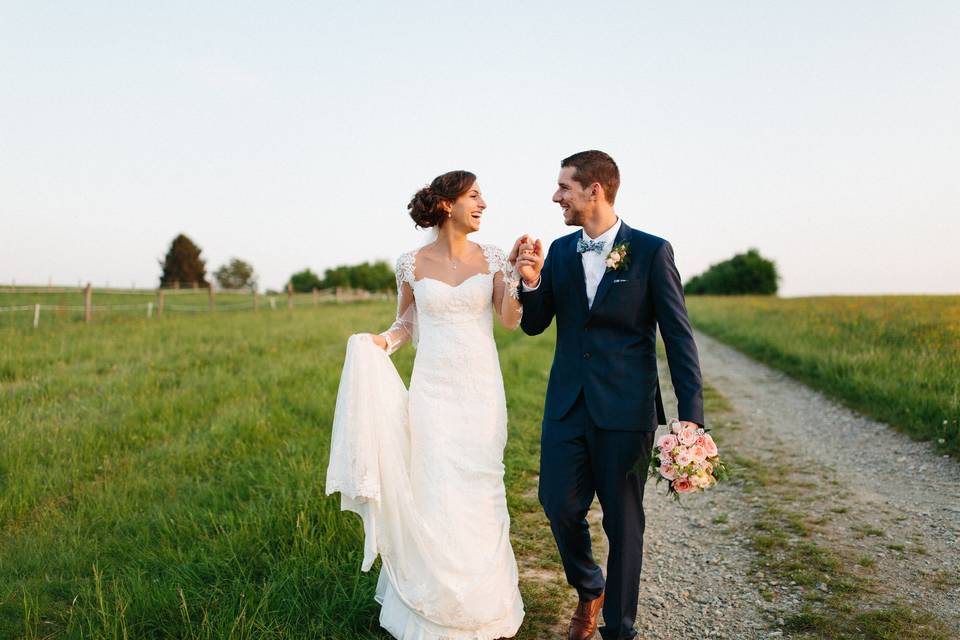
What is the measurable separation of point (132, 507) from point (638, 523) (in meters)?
4.13

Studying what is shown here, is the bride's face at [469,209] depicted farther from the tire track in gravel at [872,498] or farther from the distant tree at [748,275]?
the distant tree at [748,275]

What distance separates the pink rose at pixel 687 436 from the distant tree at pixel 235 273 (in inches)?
4182

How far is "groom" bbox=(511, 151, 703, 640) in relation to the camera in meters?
3.45

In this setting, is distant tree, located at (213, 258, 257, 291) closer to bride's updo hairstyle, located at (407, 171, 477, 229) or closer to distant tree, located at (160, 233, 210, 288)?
distant tree, located at (160, 233, 210, 288)

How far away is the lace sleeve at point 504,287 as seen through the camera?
3824 millimetres

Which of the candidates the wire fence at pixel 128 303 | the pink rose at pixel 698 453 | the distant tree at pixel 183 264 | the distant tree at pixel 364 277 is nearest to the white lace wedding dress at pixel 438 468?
the pink rose at pixel 698 453

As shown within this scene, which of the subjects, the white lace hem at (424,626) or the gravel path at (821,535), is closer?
the white lace hem at (424,626)

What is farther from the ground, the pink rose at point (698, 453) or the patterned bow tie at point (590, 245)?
the patterned bow tie at point (590, 245)

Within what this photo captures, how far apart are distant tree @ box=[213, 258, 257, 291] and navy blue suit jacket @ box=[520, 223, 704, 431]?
347 feet

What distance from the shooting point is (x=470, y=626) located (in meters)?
3.56

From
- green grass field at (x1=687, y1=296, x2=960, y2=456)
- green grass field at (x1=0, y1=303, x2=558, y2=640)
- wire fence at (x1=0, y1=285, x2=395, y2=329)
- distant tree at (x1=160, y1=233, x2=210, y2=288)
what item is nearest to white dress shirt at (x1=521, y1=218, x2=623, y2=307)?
green grass field at (x1=0, y1=303, x2=558, y2=640)

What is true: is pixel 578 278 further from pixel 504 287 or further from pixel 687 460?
pixel 687 460

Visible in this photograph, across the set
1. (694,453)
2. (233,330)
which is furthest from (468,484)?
(233,330)

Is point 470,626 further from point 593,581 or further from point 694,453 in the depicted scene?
point 694,453
